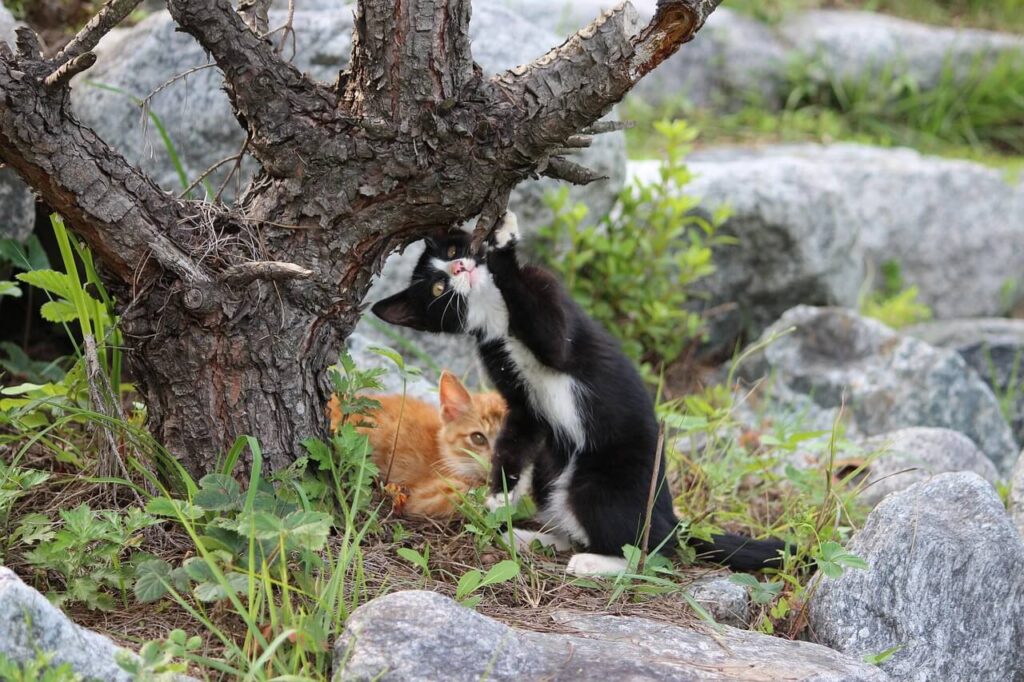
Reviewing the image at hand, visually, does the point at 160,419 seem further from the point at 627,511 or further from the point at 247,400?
the point at 627,511

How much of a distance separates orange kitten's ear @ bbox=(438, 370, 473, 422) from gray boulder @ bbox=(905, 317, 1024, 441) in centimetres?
304

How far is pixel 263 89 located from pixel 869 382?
10.8 ft

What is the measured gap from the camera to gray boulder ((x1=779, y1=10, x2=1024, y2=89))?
7969 millimetres

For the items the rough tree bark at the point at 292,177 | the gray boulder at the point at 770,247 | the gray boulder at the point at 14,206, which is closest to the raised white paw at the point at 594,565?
the rough tree bark at the point at 292,177

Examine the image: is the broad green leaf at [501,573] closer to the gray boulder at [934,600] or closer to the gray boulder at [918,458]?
the gray boulder at [934,600]

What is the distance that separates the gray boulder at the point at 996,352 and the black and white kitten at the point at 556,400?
2.79m

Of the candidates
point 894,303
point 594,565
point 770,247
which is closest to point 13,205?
point 594,565

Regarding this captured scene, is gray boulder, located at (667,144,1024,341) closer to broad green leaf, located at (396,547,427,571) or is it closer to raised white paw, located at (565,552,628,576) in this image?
raised white paw, located at (565,552,628,576)

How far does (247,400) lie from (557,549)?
108cm

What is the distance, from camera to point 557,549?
3184 mm

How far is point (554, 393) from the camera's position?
3.13 metres

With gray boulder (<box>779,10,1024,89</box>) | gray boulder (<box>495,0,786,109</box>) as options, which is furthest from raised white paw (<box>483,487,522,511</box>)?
gray boulder (<box>779,10,1024,89</box>)

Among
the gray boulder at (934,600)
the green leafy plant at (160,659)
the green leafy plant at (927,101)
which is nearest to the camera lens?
the green leafy plant at (160,659)

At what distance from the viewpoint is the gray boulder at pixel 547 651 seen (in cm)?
208
